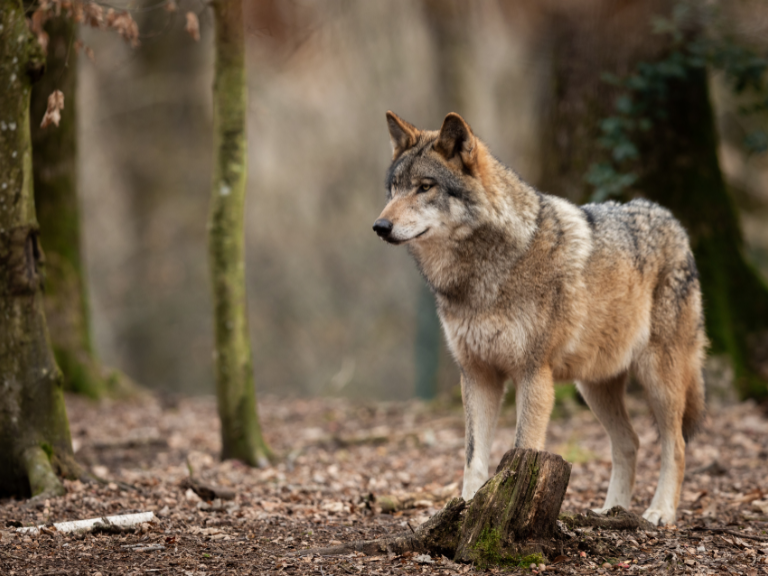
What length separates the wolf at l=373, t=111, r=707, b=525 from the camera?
4266 mm

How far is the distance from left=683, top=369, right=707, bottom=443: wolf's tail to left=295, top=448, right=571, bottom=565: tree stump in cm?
219

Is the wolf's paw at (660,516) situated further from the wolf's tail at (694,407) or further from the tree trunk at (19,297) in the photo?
the tree trunk at (19,297)

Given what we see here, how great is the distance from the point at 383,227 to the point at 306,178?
1372cm

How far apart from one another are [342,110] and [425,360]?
6953 mm

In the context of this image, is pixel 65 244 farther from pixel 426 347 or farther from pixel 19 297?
pixel 426 347

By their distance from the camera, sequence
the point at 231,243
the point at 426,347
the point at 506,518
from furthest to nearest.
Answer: the point at 426,347, the point at 231,243, the point at 506,518

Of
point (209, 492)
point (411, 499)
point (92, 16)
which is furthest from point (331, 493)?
point (92, 16)

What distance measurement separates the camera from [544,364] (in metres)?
4.29

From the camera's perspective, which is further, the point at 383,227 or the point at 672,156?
the point at 672,156

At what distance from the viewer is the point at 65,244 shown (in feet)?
29.0

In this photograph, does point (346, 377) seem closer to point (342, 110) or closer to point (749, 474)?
point (342, 110)

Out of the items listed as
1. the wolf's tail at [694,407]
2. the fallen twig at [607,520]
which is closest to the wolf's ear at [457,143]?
the fallen twig at [607,520]

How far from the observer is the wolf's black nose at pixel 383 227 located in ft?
13.4

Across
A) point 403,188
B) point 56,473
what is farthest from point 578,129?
point 56,473
